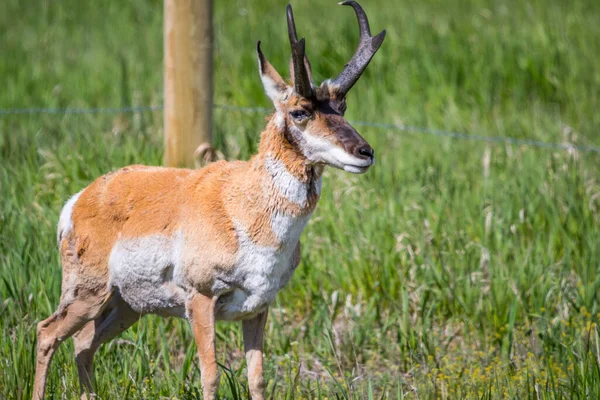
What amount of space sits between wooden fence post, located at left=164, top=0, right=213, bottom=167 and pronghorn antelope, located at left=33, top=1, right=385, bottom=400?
1.39 m

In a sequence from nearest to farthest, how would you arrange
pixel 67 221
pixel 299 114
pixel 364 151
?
pixel 364 151 < pixel 299 114 < pixel 67 221

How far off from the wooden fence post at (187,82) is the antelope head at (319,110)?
1791 millimetres

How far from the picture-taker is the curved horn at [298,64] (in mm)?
3611

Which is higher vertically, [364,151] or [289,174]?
[364,151]

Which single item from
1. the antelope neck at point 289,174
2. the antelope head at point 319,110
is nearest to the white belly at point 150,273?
the antelope neck at point 289,174

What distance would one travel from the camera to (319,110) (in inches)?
148

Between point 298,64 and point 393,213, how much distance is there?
8.40ft

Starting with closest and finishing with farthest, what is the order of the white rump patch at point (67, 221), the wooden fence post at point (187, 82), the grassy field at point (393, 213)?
the white rump patch at point (67, 221), the grassy field at point (393, 213), the wooden fence post at point (187, 82)

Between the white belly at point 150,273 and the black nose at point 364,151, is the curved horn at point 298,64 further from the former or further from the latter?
the white belly at point 150,273

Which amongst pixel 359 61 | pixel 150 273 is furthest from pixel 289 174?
pixel 150 273

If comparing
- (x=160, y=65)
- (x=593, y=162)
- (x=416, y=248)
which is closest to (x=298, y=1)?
(x=160, y=65)

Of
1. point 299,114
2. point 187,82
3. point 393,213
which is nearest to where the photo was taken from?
point 299,114

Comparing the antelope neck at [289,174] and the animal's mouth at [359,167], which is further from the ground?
the animal's mouth at [359,167]

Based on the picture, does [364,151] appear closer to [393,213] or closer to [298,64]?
[298,64]
